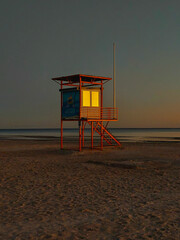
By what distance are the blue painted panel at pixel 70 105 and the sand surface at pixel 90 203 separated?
374 inches

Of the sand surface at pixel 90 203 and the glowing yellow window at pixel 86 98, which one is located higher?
the glowing yellow window at pixel 86 98

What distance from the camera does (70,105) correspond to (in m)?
25.8

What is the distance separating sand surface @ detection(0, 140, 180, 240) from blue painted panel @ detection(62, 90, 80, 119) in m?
9.50

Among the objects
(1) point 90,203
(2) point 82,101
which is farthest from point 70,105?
(1) point 90,203

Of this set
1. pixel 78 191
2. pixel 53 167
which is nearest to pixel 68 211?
pixel 78 191

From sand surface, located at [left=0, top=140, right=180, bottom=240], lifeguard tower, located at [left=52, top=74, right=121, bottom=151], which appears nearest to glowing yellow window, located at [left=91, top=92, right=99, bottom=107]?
lifeguard tower, located at [left=52, top=74, right=121, bottom=151]

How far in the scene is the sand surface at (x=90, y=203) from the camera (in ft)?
22.6

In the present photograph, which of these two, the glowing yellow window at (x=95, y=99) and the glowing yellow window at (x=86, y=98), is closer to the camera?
the glowing yellow window at (x=86, y=98)

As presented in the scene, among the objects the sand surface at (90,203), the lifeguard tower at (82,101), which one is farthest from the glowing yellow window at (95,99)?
the sand surface at (90,203)

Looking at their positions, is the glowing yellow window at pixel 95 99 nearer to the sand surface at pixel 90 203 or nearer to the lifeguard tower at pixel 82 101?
the lifeguard tower at pixel 82 101

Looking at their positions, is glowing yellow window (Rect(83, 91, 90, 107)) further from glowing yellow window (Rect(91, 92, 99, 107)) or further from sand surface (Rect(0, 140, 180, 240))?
sand surface (Rect(0, 140, 180, 240))

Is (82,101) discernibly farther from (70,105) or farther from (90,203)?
(90,203)

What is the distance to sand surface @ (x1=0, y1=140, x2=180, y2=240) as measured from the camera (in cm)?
689

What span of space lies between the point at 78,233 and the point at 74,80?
2003cm
